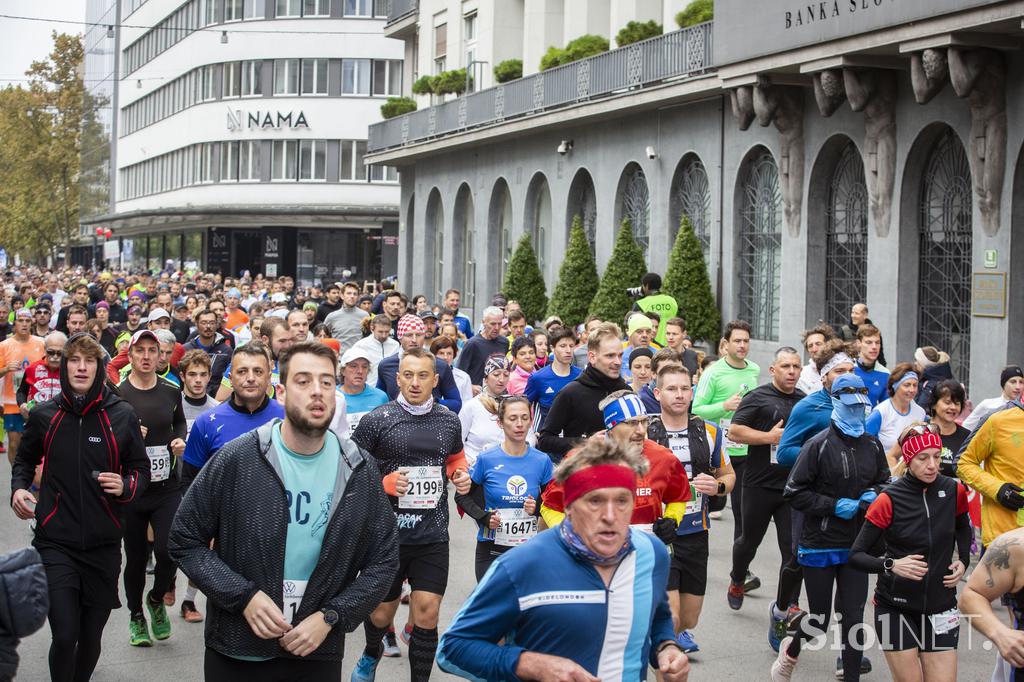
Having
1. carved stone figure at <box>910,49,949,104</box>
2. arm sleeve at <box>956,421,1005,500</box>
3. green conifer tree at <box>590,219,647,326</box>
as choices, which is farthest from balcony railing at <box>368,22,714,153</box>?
arm sleeve at <box>956,421,1005,500</box>

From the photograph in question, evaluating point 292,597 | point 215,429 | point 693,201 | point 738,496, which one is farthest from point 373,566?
point 693,201

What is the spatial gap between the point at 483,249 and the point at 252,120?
2796 centimetres

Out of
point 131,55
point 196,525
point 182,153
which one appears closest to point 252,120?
point 182,153

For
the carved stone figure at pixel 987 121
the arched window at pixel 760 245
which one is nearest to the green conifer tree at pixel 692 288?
the arched window at pixel 760 245

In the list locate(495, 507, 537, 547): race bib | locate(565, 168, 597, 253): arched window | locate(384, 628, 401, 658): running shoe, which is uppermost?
locate(565, 168, 597, 253): arched window

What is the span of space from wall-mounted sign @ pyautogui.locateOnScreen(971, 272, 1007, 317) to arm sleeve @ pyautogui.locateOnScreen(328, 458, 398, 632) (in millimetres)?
13172

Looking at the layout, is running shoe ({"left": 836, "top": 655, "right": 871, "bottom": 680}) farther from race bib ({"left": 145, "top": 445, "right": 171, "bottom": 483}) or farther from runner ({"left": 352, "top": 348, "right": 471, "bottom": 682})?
race bib ({"left": 145, "top": 445, "right": 171, "bottom": 483})

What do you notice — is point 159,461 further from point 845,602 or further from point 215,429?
point 845,602

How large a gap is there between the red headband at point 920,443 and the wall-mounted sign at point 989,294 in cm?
1017

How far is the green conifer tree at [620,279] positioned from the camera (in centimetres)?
2600

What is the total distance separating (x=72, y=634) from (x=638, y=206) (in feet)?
71.0

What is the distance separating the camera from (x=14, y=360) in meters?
15.4

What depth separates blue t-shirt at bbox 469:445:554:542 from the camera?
8297 mm

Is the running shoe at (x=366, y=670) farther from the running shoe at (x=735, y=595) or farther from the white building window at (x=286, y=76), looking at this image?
the white building window at (x=286, y=76)
